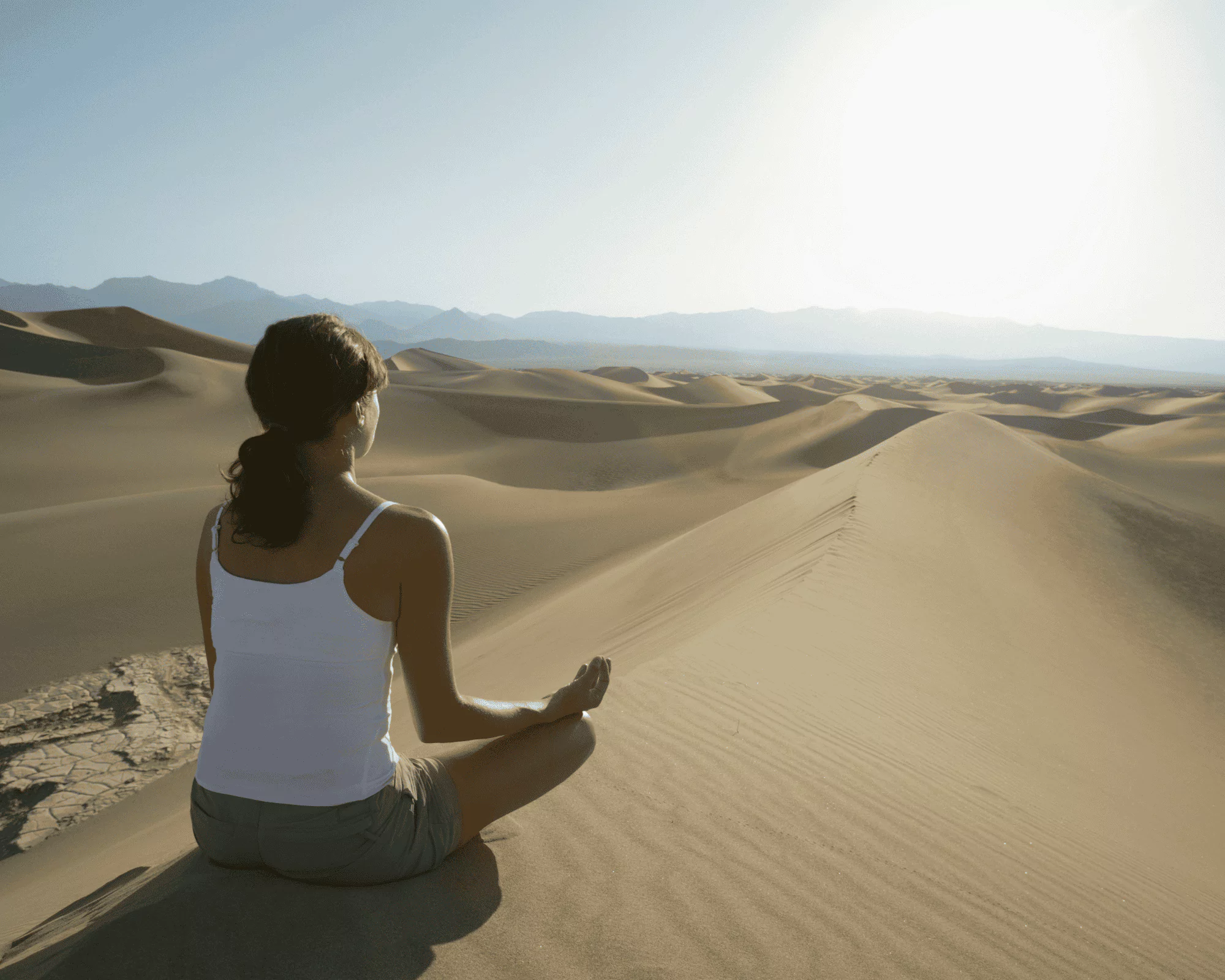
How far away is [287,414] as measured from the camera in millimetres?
1586

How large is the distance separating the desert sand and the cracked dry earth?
1.3 inches

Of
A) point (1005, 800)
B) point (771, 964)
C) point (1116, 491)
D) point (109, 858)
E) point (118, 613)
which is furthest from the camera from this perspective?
point (1116, 491)

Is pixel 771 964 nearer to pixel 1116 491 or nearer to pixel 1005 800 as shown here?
pixel 1005 800

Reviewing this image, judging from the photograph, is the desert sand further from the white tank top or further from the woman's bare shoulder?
the woman's bare shoulder

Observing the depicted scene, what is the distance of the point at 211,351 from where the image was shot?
46.1 meters

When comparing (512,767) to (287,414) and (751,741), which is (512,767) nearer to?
(287,414)

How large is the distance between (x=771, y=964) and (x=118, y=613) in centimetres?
893

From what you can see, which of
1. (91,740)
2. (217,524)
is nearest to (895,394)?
(91,740)

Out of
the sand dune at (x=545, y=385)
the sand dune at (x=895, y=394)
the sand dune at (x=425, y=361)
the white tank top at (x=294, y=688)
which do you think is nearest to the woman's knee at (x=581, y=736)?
the white tank top at (x=294, y=688)

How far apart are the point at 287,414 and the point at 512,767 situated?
1.19m

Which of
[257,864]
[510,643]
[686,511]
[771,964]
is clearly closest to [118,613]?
[510,643]

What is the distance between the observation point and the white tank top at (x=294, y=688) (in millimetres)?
1551

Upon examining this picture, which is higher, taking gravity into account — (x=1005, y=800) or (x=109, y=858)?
(x=1005, y=800)

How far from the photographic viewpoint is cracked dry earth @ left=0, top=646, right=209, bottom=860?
5.01 m
